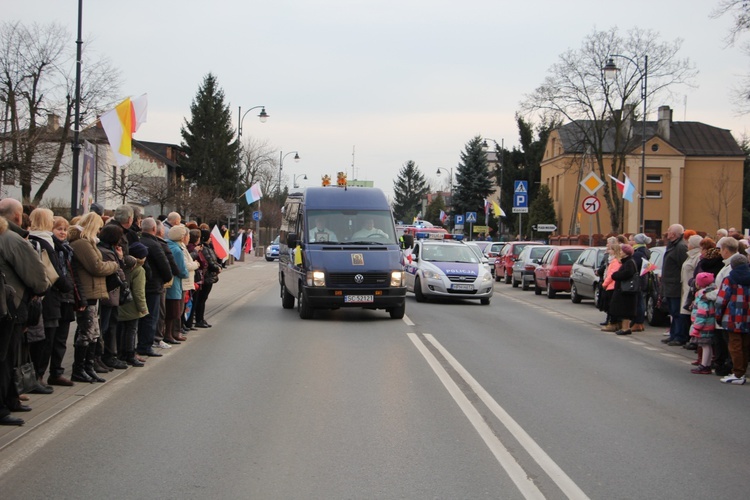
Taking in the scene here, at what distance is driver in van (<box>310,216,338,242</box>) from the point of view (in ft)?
57.8

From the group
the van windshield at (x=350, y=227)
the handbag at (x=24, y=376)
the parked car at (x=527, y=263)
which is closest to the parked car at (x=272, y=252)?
the parked car at (x=527, y=263)

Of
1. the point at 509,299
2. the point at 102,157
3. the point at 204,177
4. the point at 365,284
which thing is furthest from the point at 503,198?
the point at 365,284

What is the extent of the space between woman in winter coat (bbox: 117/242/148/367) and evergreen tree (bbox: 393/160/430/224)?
492 feet

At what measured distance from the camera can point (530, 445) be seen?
6711 mm

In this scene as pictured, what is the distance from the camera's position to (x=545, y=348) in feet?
44.6

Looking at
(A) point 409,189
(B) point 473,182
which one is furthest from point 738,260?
(A) point 409,189

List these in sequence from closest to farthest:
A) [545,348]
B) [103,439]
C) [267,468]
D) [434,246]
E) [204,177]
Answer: [267,468]
[103,439]
[545,348]
[434,246]
[204,177]

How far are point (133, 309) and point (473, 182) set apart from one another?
259 feet

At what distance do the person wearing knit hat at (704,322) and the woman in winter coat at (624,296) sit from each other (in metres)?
4.39

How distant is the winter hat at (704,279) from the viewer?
11.5 m

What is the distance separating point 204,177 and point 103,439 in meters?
71.0

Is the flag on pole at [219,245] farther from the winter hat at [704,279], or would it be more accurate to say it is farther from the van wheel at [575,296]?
the van wheel at [575,296]

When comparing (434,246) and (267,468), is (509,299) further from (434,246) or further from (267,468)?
(267,468)

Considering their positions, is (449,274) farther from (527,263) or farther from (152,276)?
(152,276)
